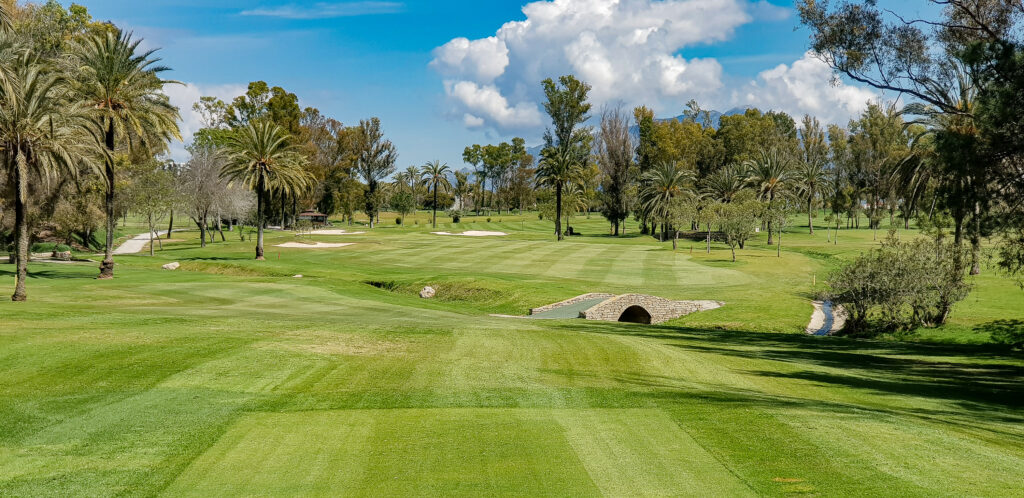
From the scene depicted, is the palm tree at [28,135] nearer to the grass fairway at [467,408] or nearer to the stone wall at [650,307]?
the grass fairway at [467,408]

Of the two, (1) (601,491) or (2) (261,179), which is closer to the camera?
(1) (601,491)

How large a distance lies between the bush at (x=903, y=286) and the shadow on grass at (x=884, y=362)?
547cm

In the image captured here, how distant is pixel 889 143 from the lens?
126312 mm

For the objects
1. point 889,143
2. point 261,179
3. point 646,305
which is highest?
point 889,143

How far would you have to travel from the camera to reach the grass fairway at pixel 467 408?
8.45 metres

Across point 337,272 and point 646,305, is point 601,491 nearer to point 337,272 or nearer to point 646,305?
point 646,305

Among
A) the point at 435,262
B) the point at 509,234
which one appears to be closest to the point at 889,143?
the point at 509,234

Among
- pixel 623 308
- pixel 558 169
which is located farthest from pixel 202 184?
pixel 623 308

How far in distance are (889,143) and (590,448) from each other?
138610mm

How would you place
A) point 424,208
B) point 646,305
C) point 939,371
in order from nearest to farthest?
point 939,371 → point 646,305 → point 424,208

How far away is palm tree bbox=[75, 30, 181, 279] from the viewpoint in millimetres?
39656

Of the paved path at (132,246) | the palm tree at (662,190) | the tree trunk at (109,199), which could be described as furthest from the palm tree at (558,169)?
the tree trunk at (109,199)

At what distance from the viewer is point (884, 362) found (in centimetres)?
2178

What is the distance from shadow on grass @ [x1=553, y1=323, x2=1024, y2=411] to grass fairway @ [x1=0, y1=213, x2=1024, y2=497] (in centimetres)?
15
